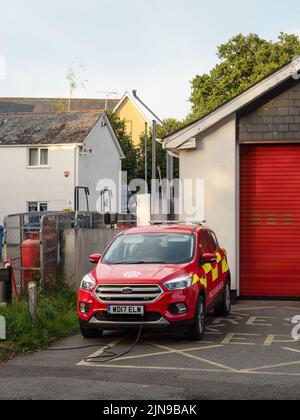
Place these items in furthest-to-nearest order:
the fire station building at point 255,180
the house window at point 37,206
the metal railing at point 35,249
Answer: the house window at point 37,206 < the fire station building at point 255,180 < the metal railing at point 35,249

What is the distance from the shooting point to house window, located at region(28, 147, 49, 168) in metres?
40.4

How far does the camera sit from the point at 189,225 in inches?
496

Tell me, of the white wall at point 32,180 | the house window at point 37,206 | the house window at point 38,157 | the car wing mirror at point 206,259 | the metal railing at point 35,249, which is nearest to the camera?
the car wing mirror at point 206,259

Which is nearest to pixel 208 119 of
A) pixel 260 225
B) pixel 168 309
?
pixel 260 225

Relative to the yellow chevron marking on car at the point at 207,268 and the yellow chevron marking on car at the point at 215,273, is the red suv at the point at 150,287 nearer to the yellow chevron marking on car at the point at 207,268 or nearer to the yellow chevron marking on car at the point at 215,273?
the yellow chevron marking on car at the point at 207,268

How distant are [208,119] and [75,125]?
26602mm

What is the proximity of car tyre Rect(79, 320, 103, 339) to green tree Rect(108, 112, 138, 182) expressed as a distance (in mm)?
41271

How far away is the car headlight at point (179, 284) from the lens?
32.7 ft

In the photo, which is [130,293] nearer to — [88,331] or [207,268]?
[88,331]

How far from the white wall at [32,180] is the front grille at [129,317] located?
29.8m

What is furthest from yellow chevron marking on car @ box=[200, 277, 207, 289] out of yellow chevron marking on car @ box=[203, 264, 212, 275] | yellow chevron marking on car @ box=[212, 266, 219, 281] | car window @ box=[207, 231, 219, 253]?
car window @ box=[207, 231, 219, 253]

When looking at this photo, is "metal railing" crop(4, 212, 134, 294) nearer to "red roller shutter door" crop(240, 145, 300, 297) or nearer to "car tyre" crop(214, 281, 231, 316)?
"car tyre" crop(214, 281, 231, 316)

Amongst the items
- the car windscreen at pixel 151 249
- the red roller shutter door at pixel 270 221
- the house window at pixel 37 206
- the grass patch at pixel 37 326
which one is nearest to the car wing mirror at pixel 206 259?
the car windscreen at pixel 151 249

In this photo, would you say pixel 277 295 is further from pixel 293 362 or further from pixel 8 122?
pixel 8 122
